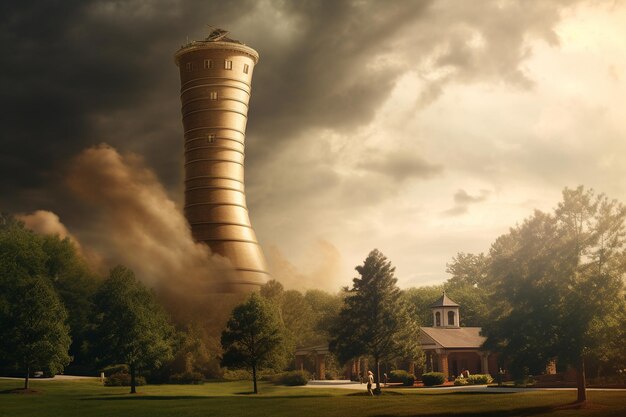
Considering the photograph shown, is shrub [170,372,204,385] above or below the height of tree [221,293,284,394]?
below

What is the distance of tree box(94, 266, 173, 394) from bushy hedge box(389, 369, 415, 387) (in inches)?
775

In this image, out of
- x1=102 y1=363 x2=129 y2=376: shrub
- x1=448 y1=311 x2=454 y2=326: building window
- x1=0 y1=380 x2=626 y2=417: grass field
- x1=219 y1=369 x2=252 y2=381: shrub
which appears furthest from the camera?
x1=448 y1=311 x2=454 y2=326: building window

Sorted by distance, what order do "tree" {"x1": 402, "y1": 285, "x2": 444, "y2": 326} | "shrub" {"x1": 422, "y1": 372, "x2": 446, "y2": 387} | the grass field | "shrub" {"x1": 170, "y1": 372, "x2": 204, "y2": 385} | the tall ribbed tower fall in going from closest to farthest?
the grass field < "shrub" {"x1": 422, "y1": 372, "x2": 446, "y2": 387} < "shrub" {"x1": 170, "y1": 372, "x2": 204, "y2": 385} < the tall ribbed tower < "tree" {"x1": 402, "y1": 285, "x2": 444, "y2": 326}

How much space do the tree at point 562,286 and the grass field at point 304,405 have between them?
2629 millimetres

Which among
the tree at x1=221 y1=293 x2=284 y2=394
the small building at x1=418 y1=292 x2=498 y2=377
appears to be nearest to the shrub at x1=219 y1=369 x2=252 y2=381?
the tree at x1=221 y1=293 x2=284 y2=394

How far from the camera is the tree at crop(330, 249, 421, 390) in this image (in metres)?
48.4

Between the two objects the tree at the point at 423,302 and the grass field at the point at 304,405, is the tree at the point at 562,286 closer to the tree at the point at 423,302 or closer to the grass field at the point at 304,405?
the grass field at the point at 304,405

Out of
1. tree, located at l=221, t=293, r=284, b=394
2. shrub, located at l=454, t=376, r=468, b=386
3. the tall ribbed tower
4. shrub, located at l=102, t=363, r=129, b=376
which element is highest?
the tall ribbed tower

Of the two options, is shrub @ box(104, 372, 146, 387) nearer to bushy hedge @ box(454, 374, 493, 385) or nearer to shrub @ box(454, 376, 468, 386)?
shrub @ box(454, 376, 468, 386)

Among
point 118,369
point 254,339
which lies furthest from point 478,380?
point 118,369

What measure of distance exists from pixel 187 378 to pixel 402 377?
1730 cm

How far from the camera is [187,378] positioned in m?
61.4

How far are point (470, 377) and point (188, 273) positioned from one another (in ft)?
108

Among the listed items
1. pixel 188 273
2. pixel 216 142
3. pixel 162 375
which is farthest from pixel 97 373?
pixel 216 142
